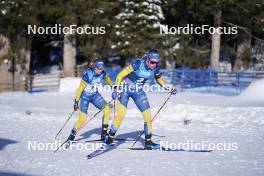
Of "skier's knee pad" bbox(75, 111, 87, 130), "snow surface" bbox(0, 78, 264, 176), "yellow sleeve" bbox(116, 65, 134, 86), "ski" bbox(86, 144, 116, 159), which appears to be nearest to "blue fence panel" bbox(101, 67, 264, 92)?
"snow surface" bbox(0, 78, 264, 176)

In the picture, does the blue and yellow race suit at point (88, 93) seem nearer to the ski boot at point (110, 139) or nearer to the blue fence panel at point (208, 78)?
the ski boot at point (110, 139)

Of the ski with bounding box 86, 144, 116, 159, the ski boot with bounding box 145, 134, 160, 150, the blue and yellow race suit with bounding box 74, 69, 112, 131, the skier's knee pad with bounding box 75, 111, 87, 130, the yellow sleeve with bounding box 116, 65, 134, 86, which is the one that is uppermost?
the yellow sleeve with bounding box 116, 65, 134, 86

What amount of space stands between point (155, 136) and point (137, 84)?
9.36 ft

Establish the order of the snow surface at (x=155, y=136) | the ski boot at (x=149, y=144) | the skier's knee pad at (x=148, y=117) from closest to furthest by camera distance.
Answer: the snow surface at (x=155, y=136) → the skier's knee pad at (x=148, y=117) → the ski boot at (x=149, y=144)

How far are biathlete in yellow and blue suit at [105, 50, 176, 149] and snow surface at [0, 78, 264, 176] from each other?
0.65m

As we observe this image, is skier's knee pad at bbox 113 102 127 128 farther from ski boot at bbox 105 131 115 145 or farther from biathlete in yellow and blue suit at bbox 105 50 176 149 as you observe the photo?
ski boot at bbox 105 131 115 145

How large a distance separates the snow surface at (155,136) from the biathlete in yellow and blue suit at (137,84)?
0.65 metres

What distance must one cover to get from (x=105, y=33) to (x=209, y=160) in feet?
82.4

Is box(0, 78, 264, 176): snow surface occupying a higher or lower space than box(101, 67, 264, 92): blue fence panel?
lower

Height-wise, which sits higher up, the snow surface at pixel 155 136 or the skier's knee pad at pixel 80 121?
the skier's knee pad at pixel 80 121

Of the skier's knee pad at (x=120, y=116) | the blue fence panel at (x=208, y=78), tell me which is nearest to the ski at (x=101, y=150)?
the skier's knee pad at (x=120, y=116)

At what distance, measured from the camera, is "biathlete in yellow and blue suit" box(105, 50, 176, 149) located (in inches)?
427

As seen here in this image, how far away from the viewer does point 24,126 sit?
15.5 meters

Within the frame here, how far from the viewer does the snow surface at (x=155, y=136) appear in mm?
9305
